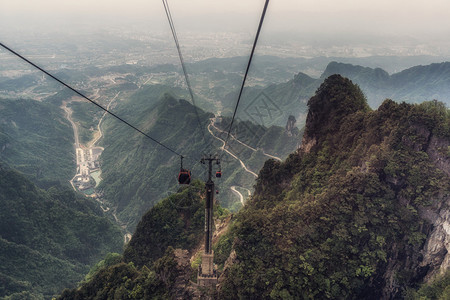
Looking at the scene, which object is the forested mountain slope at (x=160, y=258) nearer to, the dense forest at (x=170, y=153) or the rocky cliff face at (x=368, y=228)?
the rocky cliff face at (x=368, y=228)

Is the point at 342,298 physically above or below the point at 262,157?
above

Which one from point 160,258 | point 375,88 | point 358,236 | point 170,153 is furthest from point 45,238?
point 375,88

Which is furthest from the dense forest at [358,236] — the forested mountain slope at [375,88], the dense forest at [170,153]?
the forested mountain slope at [375,88]

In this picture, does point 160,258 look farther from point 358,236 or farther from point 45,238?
point 45,238

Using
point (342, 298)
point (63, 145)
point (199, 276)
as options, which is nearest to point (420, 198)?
point (342, 298)

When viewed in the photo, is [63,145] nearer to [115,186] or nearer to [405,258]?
[115,186]

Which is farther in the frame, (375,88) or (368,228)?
(375,88)
